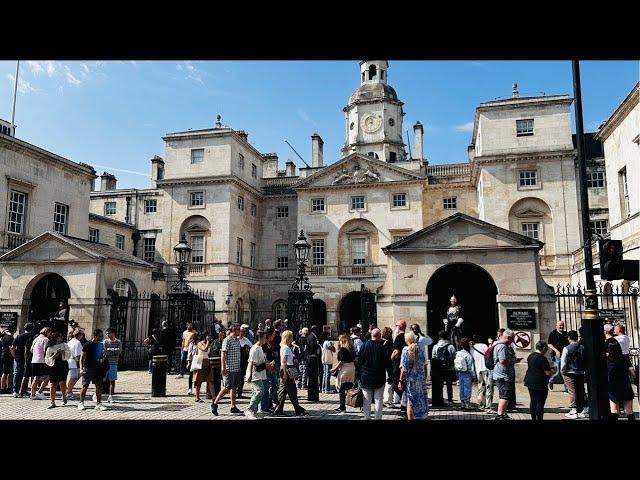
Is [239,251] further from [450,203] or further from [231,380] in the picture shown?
[231,380]

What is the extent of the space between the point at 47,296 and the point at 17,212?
7758mm

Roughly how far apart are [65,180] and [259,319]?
18595 mm

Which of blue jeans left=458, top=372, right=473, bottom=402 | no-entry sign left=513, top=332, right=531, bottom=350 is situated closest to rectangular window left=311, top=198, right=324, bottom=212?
no-entry sign left=513, top=332, right=531, bottom=350

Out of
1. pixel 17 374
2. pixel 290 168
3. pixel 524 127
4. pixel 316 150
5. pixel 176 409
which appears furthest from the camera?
pixel 290 168

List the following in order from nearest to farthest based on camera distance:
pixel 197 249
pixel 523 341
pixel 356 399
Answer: pixel 356 399, pixel 523 341, pixel 197 249

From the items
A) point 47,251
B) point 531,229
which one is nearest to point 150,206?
point 47,251

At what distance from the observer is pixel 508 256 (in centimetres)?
1562

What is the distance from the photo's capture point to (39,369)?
1261 centimetres

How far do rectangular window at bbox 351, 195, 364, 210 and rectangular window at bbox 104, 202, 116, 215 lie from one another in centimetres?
2198

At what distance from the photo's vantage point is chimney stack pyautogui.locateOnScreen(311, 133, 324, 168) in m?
47.2

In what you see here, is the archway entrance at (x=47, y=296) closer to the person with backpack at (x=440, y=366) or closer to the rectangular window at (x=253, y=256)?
the person with backpack at (x=440, y=366)

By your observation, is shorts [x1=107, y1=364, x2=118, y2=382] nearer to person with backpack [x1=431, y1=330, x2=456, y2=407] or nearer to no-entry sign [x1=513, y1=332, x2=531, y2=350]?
person with backpack [x1=431, y1=330, x2=456, y2=407]
